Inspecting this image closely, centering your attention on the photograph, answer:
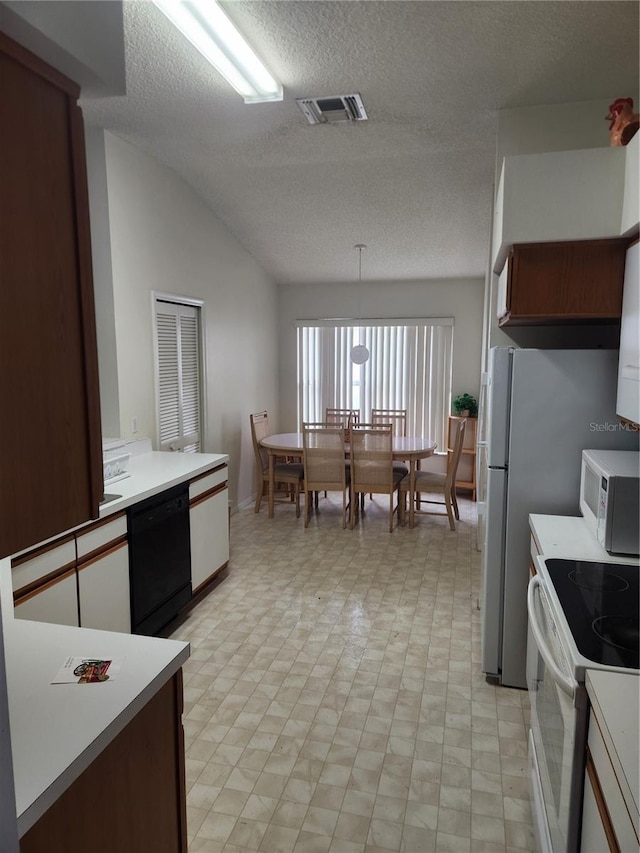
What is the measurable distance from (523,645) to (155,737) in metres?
1.89

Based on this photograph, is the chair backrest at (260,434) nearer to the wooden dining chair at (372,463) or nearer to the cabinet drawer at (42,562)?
the wooden dining chair at (372,463)

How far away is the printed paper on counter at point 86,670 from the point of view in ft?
3.84

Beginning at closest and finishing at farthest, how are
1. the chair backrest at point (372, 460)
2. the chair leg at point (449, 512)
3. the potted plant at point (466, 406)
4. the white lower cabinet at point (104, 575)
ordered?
1. the white lower cabinet at point (104, 575)
2. the chair backrest at point (372, 460)
3. the chair leg at point (449, 512)
4. the potted plant at point (466, 406)

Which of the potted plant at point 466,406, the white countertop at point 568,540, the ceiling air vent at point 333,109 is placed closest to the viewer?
the white countertop at point 568,540

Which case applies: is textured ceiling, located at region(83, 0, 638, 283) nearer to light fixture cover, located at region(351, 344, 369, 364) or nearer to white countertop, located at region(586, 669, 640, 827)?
light fixture cover, located at region(351, 344, 369, 364)

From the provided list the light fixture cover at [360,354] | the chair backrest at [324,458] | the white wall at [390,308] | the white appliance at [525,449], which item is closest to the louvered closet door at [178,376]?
the chair backrest at [324,458]

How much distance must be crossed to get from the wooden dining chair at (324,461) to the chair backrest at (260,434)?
1.97ft

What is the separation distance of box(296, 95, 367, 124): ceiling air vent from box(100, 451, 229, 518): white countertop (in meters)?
2.14

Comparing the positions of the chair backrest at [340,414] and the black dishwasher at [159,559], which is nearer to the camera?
the black dishwasher at [159,559]

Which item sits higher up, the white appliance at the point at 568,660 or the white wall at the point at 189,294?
the white wall at the point at 189,294

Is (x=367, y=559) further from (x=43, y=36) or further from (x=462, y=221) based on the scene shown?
(x=43, y=36)

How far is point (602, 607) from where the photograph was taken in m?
1.56

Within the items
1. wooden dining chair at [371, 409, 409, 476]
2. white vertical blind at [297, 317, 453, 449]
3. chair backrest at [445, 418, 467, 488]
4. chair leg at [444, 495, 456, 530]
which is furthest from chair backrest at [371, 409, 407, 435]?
chair leg at [444, 495, 456, 530]

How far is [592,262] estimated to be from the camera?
2119 millimetres
